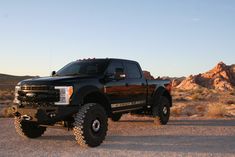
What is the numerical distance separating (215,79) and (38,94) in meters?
68.3

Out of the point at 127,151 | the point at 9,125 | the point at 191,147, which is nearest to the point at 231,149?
the point at 191,147

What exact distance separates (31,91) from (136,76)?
3.74 meters

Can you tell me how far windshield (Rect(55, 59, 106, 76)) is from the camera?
35.7ft

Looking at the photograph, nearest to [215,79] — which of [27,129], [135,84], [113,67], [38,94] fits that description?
[135,84]

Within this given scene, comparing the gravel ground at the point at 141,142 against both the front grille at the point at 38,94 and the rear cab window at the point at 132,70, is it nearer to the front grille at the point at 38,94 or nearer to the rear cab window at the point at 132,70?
the front grille at the point at 38,94

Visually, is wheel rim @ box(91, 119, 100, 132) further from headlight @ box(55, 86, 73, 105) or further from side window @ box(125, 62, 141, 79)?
side window @ box(125, 62, 141, 79)

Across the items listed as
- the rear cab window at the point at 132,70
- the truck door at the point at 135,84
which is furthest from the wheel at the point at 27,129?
the rear cab window at the point at 132,70

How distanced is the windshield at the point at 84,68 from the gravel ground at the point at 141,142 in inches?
69.9

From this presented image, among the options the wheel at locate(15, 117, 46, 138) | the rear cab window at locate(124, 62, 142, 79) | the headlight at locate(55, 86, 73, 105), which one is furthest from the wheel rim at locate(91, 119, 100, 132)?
the rear cab window at locate(124, 62, 142, 79)

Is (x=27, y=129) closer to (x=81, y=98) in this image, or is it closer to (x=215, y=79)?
(x=81, y=98)

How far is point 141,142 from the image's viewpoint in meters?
10.2

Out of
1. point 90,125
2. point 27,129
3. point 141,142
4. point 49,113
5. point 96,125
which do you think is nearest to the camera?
point 49,113

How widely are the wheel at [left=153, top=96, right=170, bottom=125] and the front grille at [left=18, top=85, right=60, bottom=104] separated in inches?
190

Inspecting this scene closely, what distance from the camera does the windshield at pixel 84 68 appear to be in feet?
35.7
